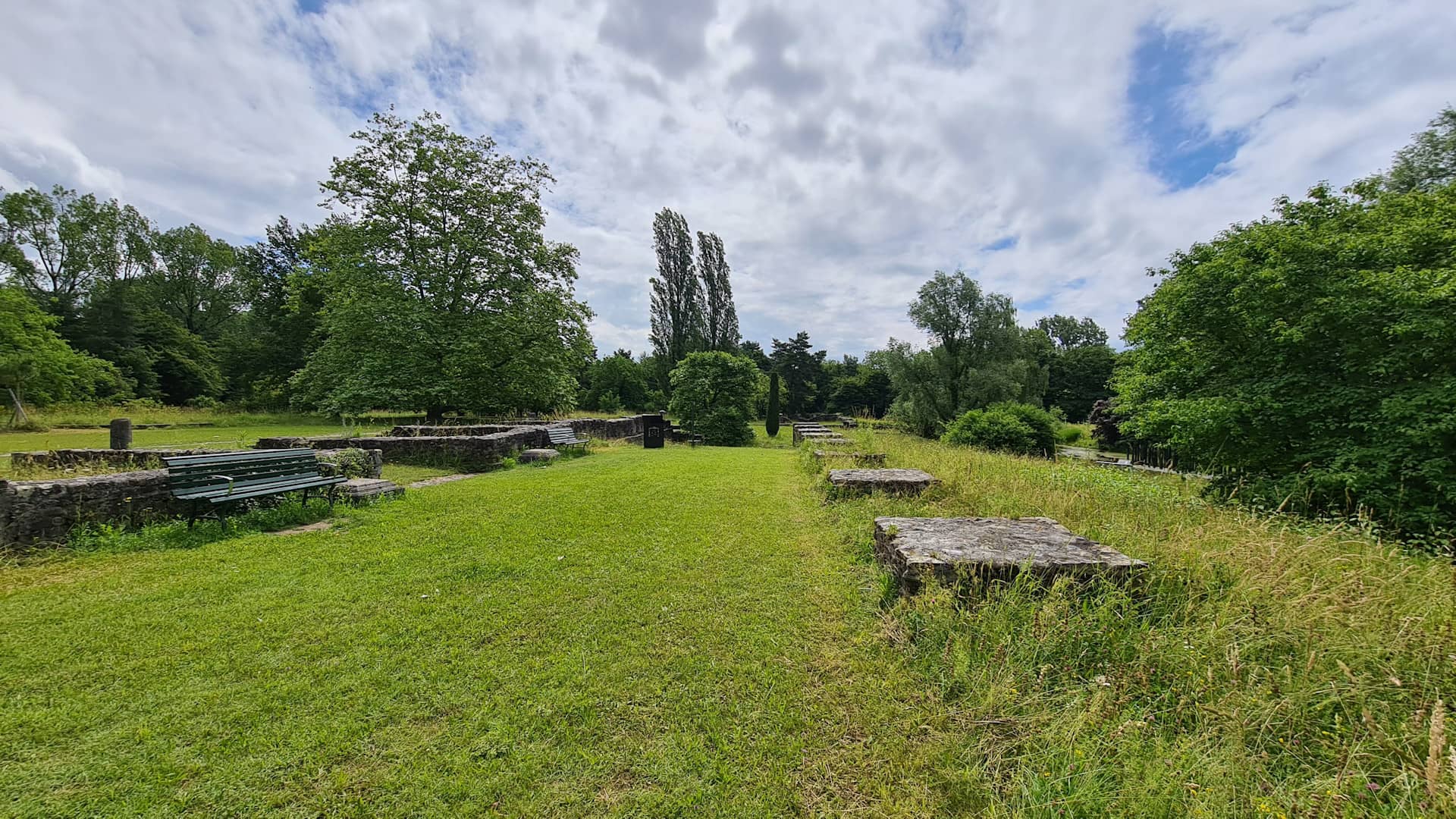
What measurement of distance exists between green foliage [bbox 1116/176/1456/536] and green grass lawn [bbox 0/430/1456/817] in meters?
3.78

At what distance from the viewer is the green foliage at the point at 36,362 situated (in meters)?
18.8

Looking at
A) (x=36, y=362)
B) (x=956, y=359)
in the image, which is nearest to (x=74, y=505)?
(x=36, y=362)

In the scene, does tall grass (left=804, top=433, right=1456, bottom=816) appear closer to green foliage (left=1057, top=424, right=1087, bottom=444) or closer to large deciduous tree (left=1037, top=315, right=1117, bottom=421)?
green foliage (left=1057, top=424, right=1087, bottom=444)

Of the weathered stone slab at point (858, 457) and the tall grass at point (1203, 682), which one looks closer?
the tall grass at point (1203, 682)

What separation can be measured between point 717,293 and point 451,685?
37.9m

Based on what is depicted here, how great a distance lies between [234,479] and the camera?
520 centimetres

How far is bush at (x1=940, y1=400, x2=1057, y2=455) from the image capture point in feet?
49.6

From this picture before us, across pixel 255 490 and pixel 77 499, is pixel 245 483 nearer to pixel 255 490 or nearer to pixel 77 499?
pixel 255 490

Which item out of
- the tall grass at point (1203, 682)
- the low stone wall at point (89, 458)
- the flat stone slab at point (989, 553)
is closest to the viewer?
the tall grass at point (1203, 682)

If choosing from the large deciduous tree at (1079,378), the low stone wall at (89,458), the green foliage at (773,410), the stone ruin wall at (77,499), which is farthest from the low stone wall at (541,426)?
the large deciduous tree at (1079,378)

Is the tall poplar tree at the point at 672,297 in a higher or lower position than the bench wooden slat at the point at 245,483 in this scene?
higher

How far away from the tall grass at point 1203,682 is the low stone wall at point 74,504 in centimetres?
686

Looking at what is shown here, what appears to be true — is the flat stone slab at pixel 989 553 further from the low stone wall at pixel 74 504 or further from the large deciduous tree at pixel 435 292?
the large deciduous tree at pixel 435 292

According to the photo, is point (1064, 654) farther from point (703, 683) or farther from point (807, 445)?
point (807, 445)
